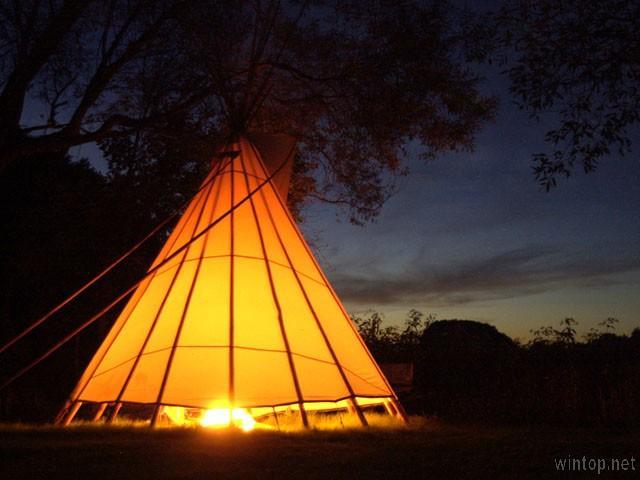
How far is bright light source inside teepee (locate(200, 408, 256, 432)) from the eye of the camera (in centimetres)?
525

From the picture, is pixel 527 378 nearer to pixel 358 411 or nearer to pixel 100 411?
pixel 358 411

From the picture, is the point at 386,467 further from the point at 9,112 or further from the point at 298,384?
the point at 9,112

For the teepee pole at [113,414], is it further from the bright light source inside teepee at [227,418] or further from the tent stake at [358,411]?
the tent stake at [358,411]

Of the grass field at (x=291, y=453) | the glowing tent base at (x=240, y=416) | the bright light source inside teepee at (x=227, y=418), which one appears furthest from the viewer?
the glowing tent base at (x=240, y=416)

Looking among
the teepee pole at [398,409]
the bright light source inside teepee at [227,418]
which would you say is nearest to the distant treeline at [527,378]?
the teepee pole at [398,409]

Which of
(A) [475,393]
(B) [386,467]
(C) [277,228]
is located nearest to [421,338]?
(A) [475,393]

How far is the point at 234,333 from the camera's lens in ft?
18.8

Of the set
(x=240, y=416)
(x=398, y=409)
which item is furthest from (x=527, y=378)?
(x=240, y=416)

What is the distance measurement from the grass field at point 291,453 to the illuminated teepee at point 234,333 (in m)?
0.54

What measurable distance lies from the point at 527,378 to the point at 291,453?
14.7 feet

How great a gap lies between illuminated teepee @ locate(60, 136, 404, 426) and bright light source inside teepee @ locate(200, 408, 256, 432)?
0.05 ft

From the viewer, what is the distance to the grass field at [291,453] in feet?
11.2

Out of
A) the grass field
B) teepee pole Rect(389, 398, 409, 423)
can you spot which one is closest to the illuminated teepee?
teepee pole Rect(389, 398, 409, 423)

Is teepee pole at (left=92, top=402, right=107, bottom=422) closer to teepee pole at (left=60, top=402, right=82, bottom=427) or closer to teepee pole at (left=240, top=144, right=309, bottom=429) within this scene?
teepee pole at (left=60, top=402, right=82, bottom=427)
